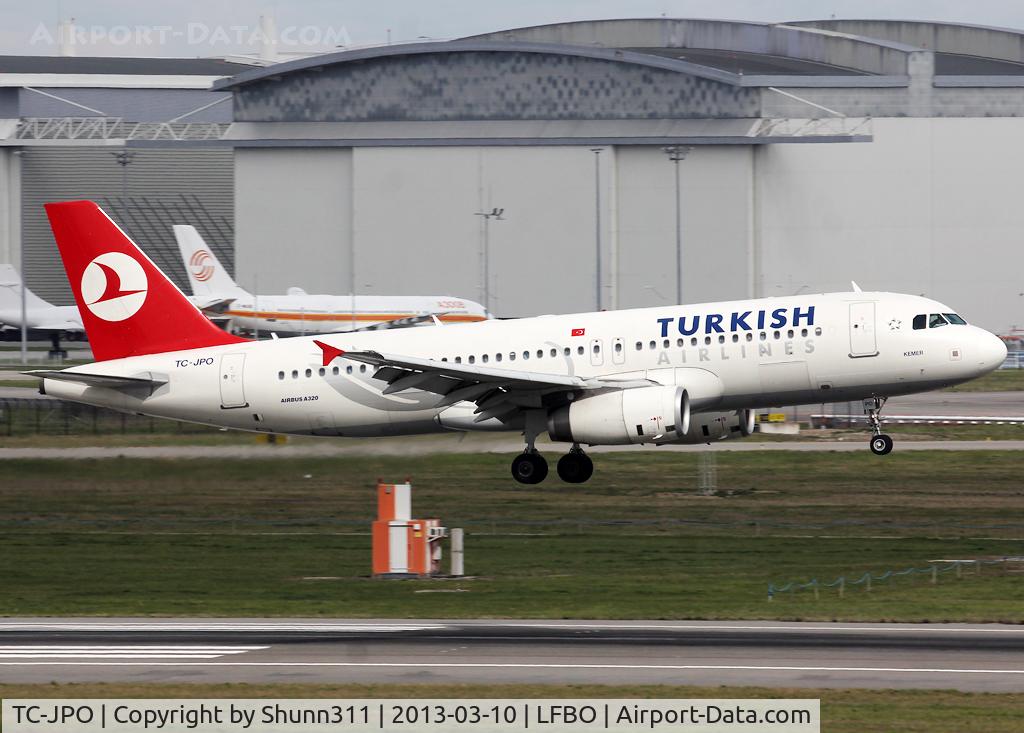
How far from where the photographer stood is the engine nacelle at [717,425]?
1570 inches

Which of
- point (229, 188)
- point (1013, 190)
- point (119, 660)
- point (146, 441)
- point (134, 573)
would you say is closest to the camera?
point (119, 660)

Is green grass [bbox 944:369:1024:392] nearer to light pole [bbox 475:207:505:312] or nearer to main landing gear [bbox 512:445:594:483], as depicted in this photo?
light pole [bbox 475:207:505:312]

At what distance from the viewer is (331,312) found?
9212 cm

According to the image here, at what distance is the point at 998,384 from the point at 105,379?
56229 millimetres

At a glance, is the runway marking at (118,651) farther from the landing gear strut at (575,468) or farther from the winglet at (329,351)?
the landing gear strut at (575,468)

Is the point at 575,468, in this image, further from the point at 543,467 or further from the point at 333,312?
the point at 333,312

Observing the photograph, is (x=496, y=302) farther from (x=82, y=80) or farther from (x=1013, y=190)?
(x=82, y=80)

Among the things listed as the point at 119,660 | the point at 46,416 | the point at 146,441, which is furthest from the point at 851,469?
the point at 119,660

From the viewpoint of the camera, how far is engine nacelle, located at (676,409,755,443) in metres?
39.9

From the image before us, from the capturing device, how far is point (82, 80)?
135 meters

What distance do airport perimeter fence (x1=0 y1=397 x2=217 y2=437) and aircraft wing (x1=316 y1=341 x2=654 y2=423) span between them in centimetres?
893

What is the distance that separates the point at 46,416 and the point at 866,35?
9832 cm

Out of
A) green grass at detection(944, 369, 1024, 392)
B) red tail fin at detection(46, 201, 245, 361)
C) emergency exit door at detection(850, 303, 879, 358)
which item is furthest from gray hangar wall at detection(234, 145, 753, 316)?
emergency exit door at detection(850, 303, 879, 358)

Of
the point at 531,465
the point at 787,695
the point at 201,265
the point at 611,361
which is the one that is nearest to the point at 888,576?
the point at 611,361
